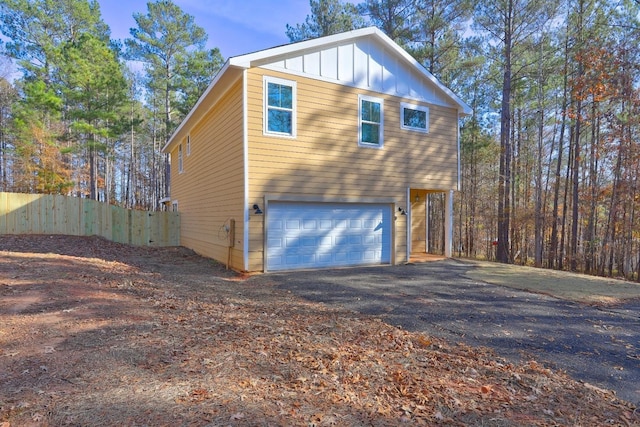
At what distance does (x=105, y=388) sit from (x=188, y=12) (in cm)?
2393

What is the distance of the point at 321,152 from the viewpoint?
8836 millimetres

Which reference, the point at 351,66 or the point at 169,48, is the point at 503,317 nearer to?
the point at 351,66

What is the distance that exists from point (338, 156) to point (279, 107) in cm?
202

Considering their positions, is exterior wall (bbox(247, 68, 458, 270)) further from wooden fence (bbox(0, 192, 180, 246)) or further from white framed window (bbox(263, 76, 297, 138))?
wooden fence (bbox(0, 192, 180, 246))

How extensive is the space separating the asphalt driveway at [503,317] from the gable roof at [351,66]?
509cm

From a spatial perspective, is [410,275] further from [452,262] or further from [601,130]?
[601,130]

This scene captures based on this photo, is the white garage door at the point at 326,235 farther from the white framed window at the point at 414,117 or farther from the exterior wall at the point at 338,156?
the white framed window at the point at 414,117

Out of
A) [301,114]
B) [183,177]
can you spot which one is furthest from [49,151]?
[301,114]

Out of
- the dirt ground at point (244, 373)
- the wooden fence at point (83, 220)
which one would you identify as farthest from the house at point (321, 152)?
the dirt ground at point (244, 373)

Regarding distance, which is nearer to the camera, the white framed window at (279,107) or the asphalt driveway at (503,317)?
the asphalt driveway at (503,317)

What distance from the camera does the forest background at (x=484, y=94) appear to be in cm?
1334

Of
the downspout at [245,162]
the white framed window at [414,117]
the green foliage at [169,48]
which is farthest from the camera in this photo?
the green foliage at [169,48]

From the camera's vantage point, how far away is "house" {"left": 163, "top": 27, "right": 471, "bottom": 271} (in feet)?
26.3

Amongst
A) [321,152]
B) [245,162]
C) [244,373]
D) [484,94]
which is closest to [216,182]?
[245,162]
